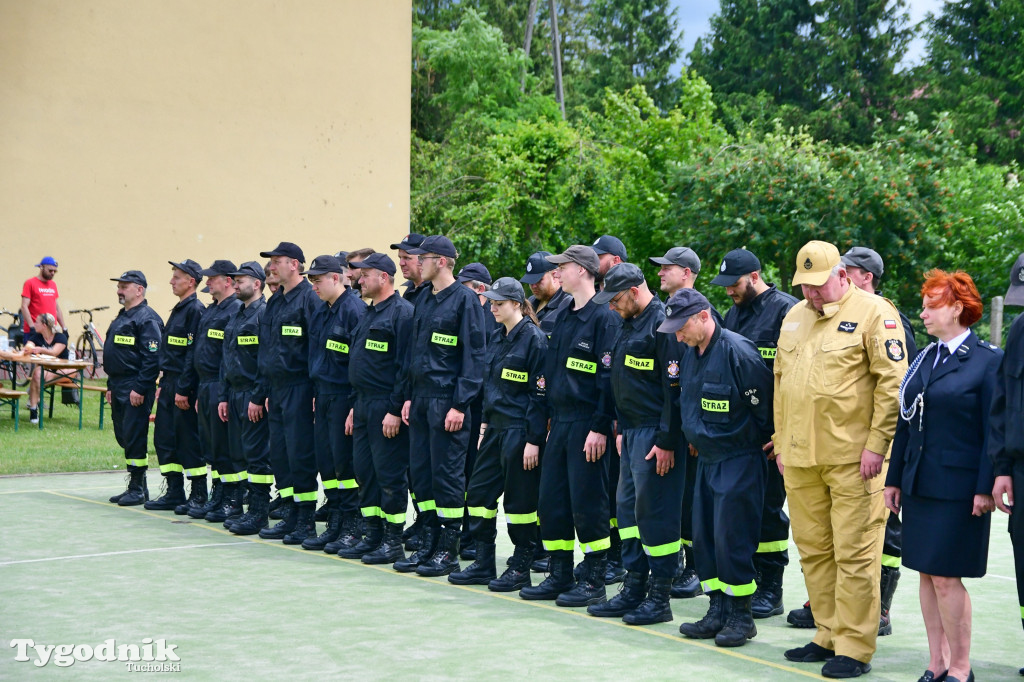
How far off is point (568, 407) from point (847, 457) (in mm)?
2227

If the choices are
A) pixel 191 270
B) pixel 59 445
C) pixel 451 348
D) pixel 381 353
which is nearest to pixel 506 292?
pixel 451 348

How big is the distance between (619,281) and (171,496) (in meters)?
6.24

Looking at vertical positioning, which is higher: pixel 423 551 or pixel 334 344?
pixel 334 344

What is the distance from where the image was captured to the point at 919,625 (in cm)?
734

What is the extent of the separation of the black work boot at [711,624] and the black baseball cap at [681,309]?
1.55 metres

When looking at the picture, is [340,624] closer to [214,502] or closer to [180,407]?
[214,502]

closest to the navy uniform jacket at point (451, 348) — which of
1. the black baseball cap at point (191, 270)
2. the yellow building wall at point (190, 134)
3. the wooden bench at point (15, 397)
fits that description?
the black baseball cap at point (191, 270)

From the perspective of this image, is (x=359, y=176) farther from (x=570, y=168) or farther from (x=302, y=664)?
(x=302, y=664)

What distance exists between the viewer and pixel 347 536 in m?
9.56

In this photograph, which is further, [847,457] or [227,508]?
[227,508]

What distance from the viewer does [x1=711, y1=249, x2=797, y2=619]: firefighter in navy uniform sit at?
754cm

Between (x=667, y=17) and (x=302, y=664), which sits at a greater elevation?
(x=667, y=17)

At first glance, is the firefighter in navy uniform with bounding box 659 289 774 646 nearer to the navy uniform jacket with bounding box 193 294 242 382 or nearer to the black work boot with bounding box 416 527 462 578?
the black work boot with bounding box 416 527 462 578

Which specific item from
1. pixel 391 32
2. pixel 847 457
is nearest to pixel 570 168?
pixel 391 32
